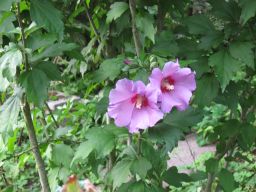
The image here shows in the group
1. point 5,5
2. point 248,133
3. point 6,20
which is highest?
point 5,5

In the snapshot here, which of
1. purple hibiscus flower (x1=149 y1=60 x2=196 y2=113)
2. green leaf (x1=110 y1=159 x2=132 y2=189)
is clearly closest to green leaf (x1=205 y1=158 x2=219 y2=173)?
green leaf (x1=110 y1=159 x2=132 y2=189)

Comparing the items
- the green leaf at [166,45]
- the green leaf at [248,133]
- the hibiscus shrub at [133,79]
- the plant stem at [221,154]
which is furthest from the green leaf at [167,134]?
the plant stem at [221,154]

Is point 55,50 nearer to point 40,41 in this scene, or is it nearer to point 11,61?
point 40,41

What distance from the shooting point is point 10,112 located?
6.67 ft

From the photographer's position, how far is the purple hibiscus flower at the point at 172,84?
1.69 meters

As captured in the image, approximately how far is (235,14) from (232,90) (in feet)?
1.30

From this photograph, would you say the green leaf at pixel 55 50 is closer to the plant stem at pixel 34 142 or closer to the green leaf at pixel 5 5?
the plant stem at pixel 34 142

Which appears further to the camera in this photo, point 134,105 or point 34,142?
point 34,142

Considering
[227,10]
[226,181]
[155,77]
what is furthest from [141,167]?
[226,181]

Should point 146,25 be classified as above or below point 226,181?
above

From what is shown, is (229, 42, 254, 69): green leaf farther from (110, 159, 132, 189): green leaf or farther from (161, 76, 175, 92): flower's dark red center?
(110, 159, 132, 189): green leaf

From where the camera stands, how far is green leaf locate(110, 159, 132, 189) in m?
2.06

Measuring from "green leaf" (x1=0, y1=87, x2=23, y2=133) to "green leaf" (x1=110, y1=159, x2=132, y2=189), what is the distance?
19.5 inches

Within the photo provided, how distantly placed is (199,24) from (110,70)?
543 millimetres
